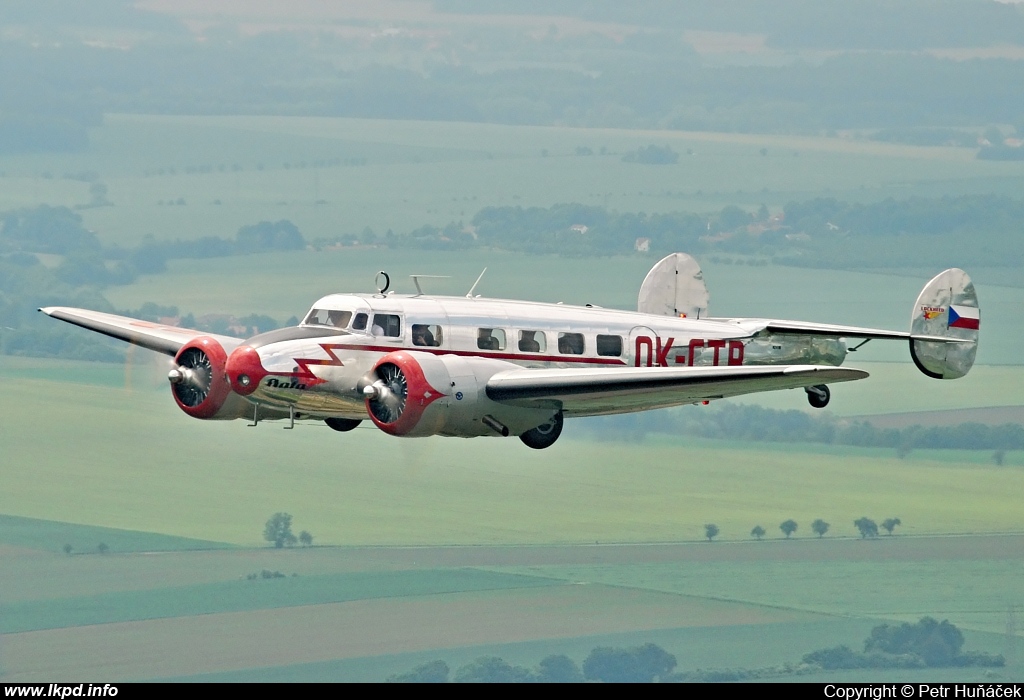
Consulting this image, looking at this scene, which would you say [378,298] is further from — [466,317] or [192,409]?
[192,409]

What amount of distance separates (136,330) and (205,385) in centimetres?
746

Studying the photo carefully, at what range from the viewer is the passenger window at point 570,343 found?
44094 millimetres

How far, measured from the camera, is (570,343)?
145 ft

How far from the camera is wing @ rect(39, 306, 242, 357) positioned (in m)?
48.0

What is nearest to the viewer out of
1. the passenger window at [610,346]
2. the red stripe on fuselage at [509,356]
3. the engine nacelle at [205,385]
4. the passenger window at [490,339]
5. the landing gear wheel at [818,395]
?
the red stripe on fuselage at [509,356]

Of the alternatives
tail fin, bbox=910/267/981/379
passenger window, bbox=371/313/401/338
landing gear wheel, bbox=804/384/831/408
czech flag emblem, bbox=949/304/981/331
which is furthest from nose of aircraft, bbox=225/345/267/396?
czech flag emblem, bbox=949/304/981/331

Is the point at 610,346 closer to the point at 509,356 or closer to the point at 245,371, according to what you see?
the point at 509,356

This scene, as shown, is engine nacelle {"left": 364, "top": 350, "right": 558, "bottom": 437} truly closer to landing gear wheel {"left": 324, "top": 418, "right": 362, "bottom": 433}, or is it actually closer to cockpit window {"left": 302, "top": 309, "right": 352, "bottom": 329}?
cockpit window {"left": 302, "top": 309, "right": 352, "bottom": 329}

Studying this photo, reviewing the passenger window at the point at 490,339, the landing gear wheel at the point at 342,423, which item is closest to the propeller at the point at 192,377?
the landing gear wheel at the point at 342,423

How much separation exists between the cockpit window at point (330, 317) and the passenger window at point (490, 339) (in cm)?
357

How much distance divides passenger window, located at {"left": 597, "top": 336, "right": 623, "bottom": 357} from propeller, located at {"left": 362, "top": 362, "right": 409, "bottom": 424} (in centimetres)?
678

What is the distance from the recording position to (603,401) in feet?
141

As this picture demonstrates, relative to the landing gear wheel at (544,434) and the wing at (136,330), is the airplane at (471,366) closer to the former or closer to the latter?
the landing gear wheel at (544,434)

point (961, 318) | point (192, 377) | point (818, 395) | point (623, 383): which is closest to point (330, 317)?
point (192, 377)
